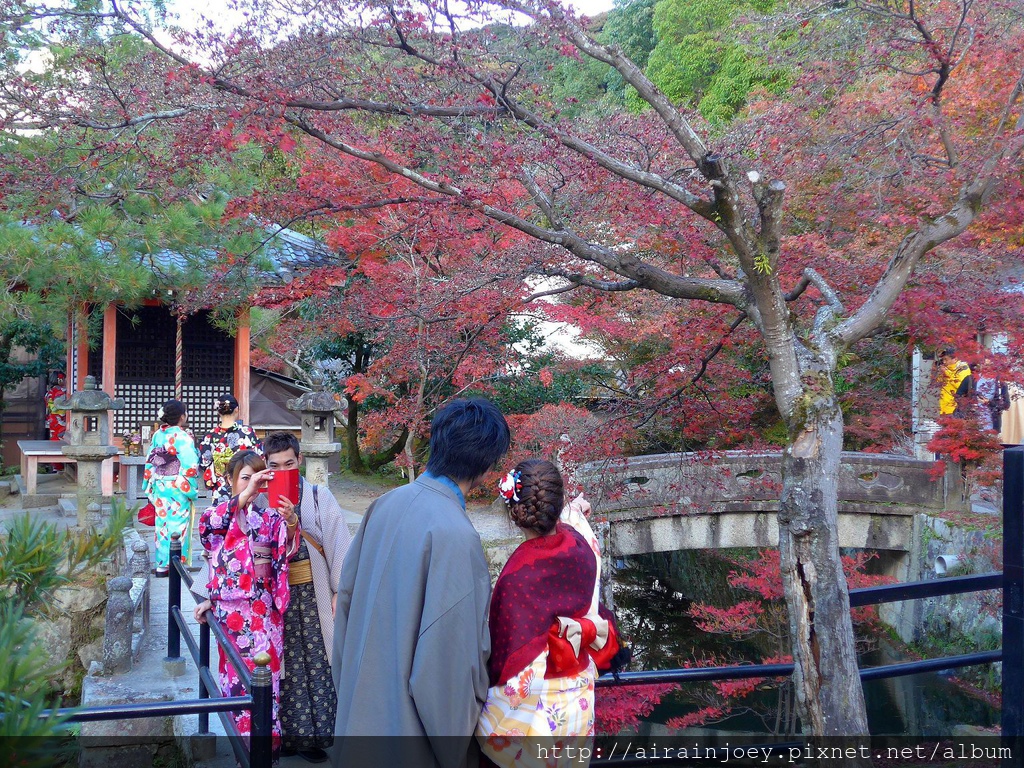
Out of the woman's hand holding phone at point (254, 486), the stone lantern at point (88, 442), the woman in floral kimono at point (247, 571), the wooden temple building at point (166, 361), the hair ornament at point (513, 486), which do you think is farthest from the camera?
the wooden temple building at point (166, 361)

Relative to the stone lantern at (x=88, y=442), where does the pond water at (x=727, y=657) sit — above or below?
below

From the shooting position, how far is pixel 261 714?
2.40 metres

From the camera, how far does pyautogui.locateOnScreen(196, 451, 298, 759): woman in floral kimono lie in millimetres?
3721

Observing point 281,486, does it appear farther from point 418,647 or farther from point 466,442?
point 418,647

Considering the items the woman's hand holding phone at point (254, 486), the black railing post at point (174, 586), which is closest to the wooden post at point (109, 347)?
the black railing post at point (174, 586)

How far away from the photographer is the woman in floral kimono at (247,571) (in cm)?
372

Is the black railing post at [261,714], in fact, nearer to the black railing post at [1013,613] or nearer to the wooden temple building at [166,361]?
the black railing post at [1013,613]

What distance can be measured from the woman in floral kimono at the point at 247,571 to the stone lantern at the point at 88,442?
22.4 ft

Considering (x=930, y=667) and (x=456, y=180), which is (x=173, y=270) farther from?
(x=930, y=667)

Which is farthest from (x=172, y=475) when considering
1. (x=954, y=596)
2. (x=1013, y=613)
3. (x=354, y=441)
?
(x=954, y=596)

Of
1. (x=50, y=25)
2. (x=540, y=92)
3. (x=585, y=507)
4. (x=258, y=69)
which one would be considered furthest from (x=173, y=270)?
(x=585, y=507)

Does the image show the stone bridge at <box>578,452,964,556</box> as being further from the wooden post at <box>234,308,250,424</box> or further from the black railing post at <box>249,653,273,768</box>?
the black railing post at <box>249,653,273,768</box>

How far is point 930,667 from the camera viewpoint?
3365 mm

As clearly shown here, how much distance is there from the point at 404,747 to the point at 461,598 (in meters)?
0.40
